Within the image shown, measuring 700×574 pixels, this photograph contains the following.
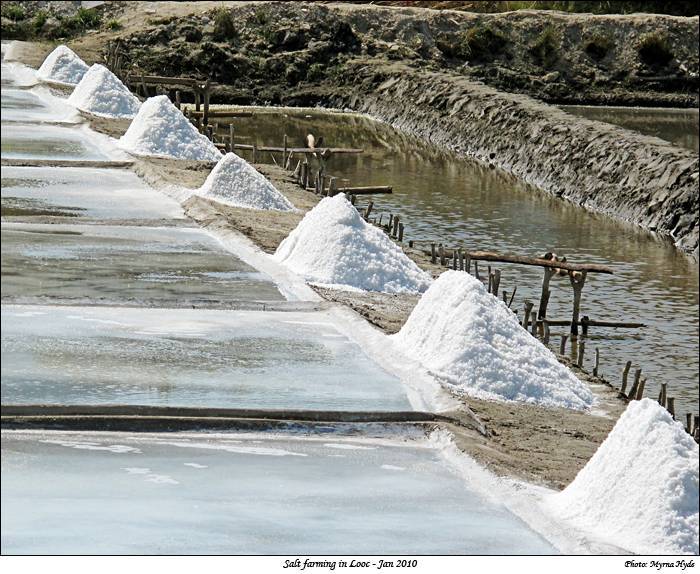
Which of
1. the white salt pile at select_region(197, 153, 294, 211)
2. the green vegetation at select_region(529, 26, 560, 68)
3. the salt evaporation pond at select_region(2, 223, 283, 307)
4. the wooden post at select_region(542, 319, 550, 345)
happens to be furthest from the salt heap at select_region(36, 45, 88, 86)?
the wooden post at select_region(542, 319, 550, 345)

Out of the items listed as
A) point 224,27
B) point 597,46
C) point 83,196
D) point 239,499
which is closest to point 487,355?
point 239,499

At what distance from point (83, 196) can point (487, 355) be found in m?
6.59

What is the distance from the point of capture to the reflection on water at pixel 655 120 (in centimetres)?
2808

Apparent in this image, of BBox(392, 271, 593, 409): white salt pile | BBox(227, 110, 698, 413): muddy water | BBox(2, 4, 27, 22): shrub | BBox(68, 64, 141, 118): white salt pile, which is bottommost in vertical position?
BBox(227, 110, 698, 413): muddy water

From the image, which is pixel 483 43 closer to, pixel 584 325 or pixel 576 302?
pixel 584 325

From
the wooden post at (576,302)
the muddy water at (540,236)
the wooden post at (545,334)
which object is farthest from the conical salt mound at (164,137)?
the wooden post at (545,334)

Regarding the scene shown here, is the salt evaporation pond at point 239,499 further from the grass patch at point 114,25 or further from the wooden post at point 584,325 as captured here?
the grass patch at point 114,25

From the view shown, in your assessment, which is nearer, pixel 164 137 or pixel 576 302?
pixel 576 302

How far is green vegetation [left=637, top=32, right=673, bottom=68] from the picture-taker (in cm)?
3650

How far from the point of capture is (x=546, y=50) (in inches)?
1439

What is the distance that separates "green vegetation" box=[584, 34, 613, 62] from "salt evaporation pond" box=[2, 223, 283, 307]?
82.5 feet

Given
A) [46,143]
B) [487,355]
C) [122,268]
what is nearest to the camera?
[487,355]

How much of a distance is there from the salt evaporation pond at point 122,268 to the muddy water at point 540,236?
300cm

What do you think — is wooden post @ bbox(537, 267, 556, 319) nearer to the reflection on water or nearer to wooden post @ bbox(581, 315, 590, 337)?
wooden post @ bbox(581, 315, 590, 337)
